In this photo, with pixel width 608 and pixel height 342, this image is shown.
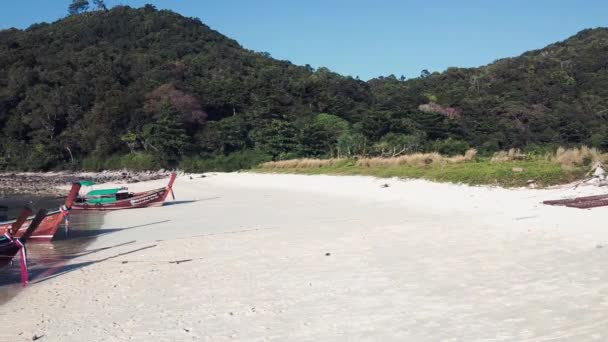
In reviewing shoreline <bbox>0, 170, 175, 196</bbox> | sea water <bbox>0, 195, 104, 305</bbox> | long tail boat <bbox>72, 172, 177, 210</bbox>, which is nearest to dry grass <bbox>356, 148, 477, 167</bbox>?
long tail boat <bbox>72, 172, 177, 210</bbox>

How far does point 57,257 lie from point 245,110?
53.2 meters

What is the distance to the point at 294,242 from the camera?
10.6 m

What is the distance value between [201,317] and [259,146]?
43579 mm

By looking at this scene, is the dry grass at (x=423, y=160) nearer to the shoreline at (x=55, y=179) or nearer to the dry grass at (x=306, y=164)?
the dry grass at (x=306, y=164)

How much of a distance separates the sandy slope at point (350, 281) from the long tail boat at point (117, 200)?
6.93m

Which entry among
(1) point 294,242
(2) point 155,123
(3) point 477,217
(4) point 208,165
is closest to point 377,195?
(3) point 477,217

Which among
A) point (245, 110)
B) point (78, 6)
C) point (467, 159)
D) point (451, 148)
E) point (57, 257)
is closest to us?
point (57, 257)

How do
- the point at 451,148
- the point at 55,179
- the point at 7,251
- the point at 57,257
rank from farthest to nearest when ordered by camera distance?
the point at 55,179
the point at 451,148
the point at 57,257
the point at 7,251

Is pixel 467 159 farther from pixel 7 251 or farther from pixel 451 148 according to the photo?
pixel 7 251

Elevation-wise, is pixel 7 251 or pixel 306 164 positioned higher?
pixel 306 164

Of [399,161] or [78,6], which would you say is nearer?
[399,161]

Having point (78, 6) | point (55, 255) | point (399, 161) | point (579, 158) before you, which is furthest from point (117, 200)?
point (78, 6)

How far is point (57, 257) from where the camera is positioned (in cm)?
1142

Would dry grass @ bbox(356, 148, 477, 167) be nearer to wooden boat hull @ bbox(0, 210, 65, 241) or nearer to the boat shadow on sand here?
the boat shadow on sand
